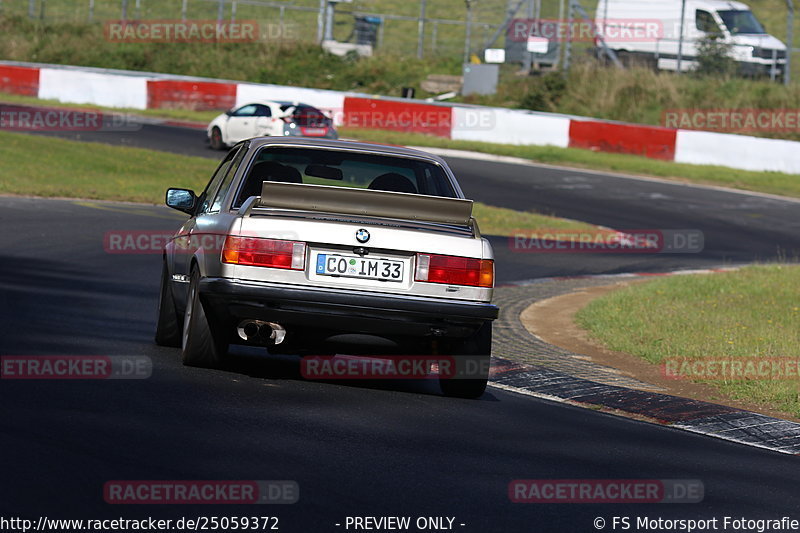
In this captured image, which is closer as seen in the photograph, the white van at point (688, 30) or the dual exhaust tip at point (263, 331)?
the dual exhaust tip at point (263, 331)

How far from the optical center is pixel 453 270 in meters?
7.66

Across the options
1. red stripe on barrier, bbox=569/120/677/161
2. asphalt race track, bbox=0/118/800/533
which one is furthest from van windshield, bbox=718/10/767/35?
asphalt race track, bbox=0/118/800/533

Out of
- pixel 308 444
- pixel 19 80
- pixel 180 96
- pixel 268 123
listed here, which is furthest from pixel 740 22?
pixel 308 444

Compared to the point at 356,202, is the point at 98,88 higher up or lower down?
higher up

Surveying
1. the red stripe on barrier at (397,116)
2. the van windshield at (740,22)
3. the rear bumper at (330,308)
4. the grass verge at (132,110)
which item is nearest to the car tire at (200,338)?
the rear bumper at (330,308)

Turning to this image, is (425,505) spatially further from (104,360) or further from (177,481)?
(104,360)

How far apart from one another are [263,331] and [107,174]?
17.5 meters

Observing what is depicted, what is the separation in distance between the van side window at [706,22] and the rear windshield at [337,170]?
100ft

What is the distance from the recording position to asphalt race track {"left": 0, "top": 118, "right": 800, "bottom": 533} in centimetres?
536

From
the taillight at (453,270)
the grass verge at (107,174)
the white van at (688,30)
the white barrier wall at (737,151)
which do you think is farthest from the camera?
the white van at (688,30)

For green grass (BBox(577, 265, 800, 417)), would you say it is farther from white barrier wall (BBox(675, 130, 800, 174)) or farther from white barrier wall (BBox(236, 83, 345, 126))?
white barrier wall (BBox(236, 83, 345, 126))

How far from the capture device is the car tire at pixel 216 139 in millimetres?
31300

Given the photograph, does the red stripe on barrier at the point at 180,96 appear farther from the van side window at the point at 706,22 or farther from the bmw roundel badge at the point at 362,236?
the bmw roundel badge at the point at 362,236

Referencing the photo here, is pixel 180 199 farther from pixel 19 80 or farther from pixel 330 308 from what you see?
pixel 19 80
